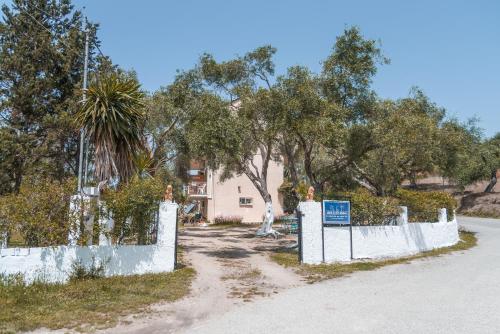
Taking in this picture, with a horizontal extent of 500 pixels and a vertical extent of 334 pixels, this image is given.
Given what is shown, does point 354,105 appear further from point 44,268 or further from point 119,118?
point 44,268

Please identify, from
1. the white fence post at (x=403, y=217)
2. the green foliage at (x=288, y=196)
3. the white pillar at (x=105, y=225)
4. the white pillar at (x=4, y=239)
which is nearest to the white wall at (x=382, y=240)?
the white fence post at (x=403, y=217)

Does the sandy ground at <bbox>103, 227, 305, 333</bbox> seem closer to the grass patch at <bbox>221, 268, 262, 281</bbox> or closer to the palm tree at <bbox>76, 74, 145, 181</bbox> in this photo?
the grass patch at <bbox>221, 268, 262, 281</bbox>

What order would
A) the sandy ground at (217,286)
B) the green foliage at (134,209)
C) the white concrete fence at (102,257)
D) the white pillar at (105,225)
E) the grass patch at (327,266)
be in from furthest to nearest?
the grass patch at (327,266) → the green foliage at (134,209) → the white pillar at (105,225) → the white concrete fence at (102,257) → the sandy ground at (217,286)

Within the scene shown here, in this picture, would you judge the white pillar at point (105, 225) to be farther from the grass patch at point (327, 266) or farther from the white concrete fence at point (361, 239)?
the white concrete fence at point (361, 239)

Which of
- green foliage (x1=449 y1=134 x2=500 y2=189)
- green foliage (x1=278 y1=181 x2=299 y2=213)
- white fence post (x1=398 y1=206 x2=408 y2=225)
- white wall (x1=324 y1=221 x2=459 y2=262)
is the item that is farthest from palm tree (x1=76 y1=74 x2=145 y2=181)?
green foliage (x1=449 y1=134 x2=500 y2=189)

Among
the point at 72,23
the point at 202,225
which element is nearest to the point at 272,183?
the point at 202,225

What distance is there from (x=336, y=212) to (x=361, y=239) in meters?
1.51

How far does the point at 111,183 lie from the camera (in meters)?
13.0

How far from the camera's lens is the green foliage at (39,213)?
9.70 metres

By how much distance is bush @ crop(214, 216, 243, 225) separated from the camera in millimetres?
37250

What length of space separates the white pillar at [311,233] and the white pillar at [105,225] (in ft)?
19.1

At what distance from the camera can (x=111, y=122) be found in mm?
12695

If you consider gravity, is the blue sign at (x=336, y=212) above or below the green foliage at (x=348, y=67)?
below

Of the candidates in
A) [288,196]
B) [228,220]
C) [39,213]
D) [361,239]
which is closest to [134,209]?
[39,213]
